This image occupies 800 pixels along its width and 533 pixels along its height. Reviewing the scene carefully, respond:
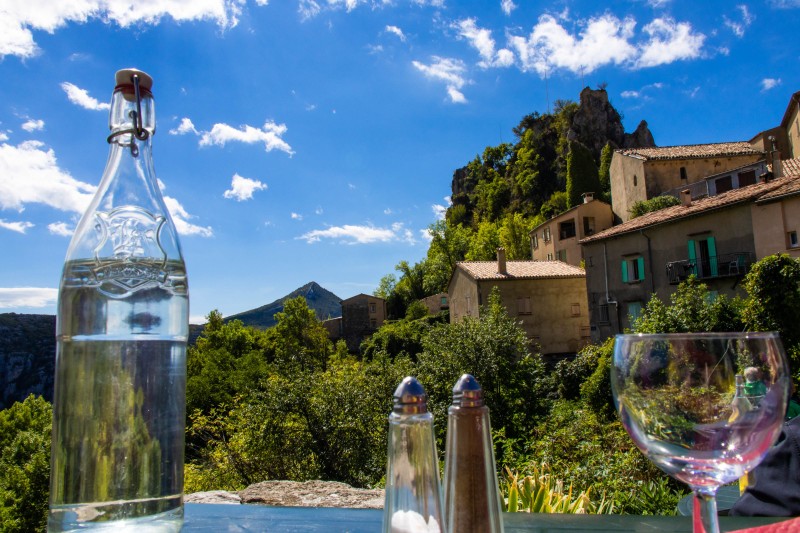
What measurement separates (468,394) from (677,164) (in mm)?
36355

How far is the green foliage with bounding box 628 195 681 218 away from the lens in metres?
28.7

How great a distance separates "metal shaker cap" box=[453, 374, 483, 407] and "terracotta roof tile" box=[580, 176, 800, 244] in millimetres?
18472

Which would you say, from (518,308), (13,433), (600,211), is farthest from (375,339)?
(13,433)

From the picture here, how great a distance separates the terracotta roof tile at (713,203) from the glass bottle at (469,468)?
1847 centimetres

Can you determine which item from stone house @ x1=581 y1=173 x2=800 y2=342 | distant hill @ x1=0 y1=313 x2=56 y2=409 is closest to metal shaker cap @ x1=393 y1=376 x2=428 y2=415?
stone house @ x1=581 y1=173 x2=800 y2=342

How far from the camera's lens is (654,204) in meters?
29.3

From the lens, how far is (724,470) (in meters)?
0.67

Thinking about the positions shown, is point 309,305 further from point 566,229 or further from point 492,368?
point 492,368

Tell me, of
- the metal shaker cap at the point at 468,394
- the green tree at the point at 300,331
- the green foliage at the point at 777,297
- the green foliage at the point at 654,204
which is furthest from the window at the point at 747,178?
the metal shaker cap at the point at 468,394

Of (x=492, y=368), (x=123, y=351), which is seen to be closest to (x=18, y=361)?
(x=492, y=368)

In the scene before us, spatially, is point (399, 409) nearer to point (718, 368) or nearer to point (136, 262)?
point (718, 368)

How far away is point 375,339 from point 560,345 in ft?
52.0

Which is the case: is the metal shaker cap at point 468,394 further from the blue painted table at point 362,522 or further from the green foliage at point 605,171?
the green foliage at point 605,171

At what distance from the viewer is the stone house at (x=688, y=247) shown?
52.7ft
